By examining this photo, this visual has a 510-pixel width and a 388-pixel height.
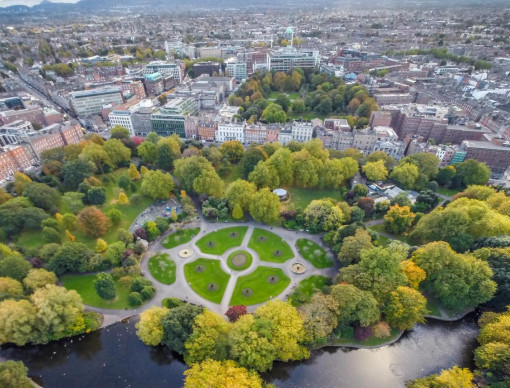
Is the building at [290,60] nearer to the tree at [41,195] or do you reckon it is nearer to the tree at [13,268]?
the tree at [41,195]

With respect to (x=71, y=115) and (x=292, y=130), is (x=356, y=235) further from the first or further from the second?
(x=71, y=115)

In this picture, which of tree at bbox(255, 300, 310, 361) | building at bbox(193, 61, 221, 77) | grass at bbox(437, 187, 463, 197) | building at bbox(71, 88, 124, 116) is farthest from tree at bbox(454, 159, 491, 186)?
building at bbox(71, 88, 124, 116)

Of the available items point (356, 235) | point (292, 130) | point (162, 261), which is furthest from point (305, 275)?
point (292, 130)

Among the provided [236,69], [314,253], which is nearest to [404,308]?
[314,253]

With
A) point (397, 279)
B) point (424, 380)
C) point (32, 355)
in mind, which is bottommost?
point (32, 355)

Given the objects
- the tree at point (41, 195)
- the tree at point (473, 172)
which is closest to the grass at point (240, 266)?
the tree at point (41, 195)

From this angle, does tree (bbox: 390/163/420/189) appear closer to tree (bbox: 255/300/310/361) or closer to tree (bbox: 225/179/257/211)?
tree (bbox: 225/179/257/211)

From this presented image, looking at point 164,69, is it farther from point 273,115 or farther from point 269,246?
point 269,246

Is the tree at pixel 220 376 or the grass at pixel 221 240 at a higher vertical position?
the tree at pixel 220 376
